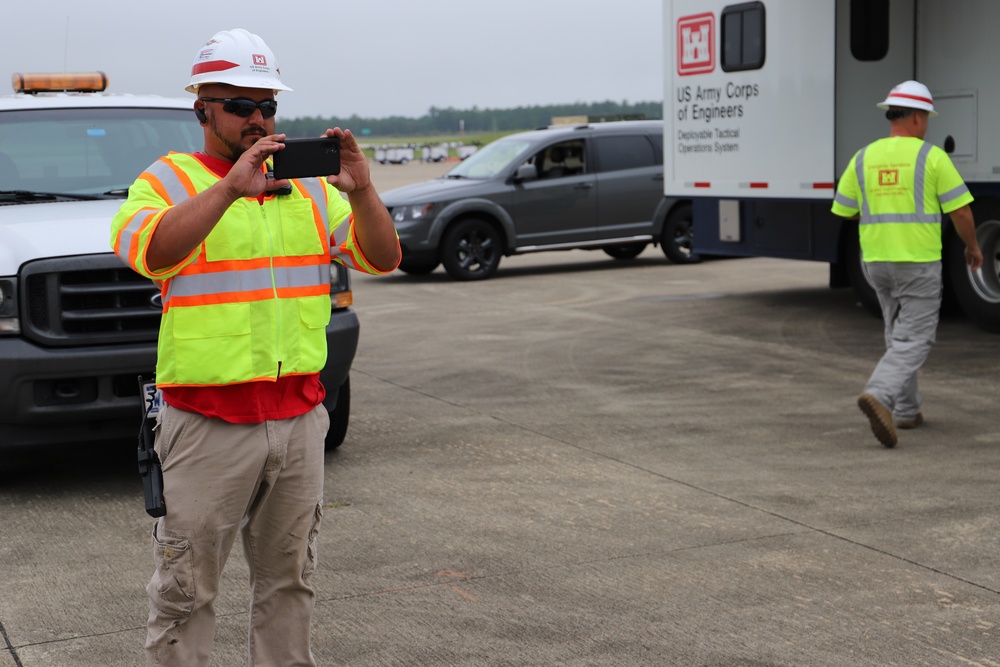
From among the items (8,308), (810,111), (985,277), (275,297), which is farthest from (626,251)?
(275,297)

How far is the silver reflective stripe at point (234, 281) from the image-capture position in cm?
342

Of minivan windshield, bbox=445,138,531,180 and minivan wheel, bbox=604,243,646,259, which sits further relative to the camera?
minivan wheel, bbox=604,243,646,259

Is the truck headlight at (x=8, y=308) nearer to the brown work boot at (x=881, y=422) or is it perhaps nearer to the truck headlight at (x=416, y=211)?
the brown work boot at (x=881, y=422)

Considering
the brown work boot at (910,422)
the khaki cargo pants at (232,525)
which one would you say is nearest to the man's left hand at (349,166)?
the khaki cargo pants at (232,525)

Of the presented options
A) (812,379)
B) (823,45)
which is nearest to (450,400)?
(812,379)

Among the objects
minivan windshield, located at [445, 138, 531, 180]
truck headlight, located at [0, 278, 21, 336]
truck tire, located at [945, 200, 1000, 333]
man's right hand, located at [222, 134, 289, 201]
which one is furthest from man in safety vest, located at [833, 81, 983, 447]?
minivan windshield, located at [445, 138, 531, 180]

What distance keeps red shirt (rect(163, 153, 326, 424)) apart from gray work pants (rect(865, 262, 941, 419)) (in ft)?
15.8

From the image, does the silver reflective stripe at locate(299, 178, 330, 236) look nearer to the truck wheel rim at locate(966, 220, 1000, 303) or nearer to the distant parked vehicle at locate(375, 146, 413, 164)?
the truck wheel rim at locate(966, 220, 1000, 303)

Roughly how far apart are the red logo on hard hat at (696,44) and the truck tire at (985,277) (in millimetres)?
3124

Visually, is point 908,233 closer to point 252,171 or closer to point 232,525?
point 232,525

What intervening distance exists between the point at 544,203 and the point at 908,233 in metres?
9.79

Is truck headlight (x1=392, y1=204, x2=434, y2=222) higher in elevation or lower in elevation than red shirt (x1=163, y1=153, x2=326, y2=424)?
lower

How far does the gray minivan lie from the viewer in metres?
16.9

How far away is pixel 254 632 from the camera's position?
3.69m
